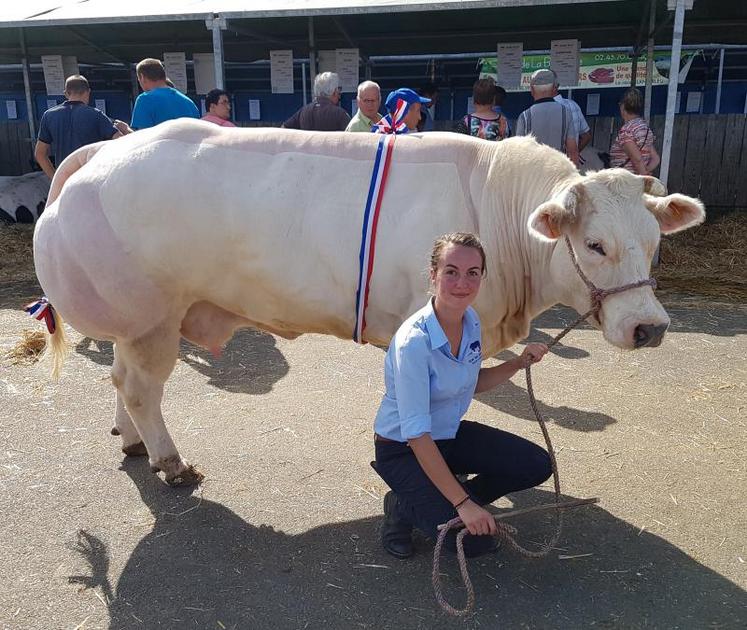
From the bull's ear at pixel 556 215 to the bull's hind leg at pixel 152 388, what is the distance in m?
1.77

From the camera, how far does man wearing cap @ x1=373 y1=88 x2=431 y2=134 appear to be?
4.33 metres

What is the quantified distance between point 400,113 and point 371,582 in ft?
9.51

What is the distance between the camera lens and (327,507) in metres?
3.21

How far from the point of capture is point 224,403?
4402 millimetres

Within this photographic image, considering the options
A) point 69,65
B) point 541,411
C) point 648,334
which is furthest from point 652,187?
point 69,65

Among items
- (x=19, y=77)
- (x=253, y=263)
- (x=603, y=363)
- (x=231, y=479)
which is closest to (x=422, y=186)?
(x=253, y=263)

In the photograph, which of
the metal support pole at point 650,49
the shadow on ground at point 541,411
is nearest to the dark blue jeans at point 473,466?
the shadow on ground at point 541,411

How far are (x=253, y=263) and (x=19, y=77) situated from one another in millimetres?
13262

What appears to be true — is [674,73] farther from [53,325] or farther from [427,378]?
[53,325]

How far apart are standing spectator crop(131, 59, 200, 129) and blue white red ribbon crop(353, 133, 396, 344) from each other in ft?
10.1

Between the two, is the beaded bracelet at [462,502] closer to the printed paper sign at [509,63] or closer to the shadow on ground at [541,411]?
the shadow on ground at [541,411]

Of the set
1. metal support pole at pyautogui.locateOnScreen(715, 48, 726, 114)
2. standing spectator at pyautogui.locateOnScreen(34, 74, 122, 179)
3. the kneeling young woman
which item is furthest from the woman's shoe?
metal support pole at pyautogui.locateOnScreen(715, 48, 726, 114)

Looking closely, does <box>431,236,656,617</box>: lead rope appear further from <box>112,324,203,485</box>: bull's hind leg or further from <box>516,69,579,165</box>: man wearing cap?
<box>516,69,579,165</box>: man wearing cap

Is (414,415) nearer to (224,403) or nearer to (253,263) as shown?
(253,263)
